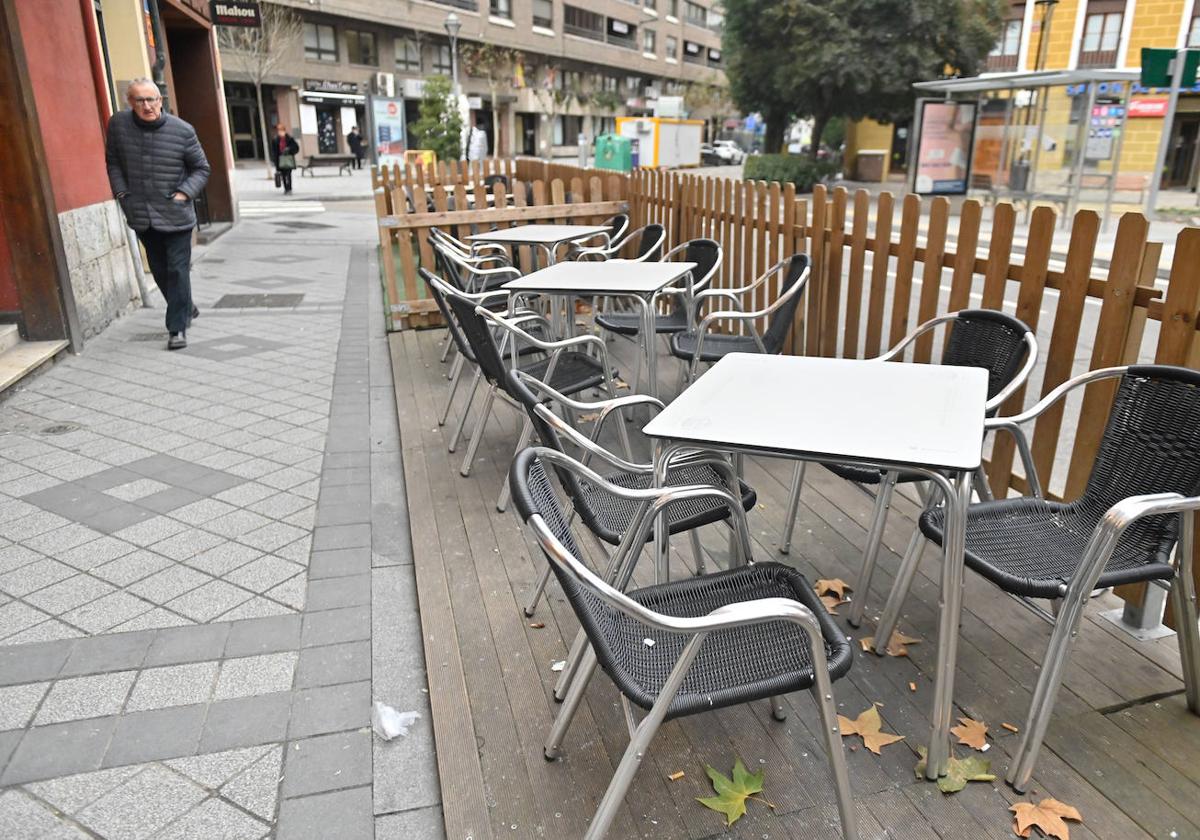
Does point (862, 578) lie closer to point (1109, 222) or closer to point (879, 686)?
point (879, 686)

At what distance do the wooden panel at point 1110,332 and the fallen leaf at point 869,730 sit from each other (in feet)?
4.39

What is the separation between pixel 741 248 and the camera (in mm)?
5758

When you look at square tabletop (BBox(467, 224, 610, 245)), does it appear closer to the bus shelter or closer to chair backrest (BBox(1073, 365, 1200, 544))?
chair backrest (BBox(1073, 365, 1200, 544))

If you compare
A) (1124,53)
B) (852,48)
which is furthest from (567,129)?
(852,48)

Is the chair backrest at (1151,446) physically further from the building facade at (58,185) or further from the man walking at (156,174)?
the building facade at (58,185)

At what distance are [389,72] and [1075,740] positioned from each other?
46.9 meters

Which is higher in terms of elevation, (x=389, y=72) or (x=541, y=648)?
(x=389, y=72)

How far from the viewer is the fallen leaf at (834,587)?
299 centimetres

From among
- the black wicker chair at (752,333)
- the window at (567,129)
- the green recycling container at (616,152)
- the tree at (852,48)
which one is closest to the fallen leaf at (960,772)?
the black wicker chair at (752,333)

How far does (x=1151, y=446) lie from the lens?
2406 millimetres

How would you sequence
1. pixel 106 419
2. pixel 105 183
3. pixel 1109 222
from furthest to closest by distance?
pixel 1109 222
pixel 105 183
pixel 106 419

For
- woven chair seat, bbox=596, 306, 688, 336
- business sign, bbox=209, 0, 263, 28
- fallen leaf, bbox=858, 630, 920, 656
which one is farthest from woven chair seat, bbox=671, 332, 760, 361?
business sign, bbox=209, 0, 263, 28

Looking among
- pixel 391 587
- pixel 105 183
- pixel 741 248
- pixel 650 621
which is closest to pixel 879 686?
pixel 650 621

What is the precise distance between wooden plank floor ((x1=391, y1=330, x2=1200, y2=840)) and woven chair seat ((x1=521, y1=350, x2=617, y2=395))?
88cm
